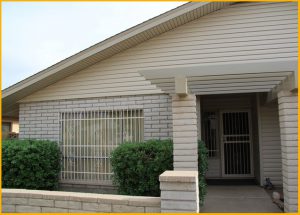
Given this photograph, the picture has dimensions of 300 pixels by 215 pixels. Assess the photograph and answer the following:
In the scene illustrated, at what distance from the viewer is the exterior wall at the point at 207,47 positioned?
776 cm

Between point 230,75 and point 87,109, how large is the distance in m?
4.92

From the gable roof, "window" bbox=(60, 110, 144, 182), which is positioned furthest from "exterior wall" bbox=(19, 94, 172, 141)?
the gable roof

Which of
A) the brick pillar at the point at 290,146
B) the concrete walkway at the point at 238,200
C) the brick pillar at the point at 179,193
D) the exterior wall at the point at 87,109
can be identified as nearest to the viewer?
the brick pillar at the point at 179,193

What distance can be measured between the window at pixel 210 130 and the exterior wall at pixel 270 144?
1.94 metres

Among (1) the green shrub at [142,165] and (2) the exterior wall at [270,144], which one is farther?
(2) the exterior wall at [270,144]

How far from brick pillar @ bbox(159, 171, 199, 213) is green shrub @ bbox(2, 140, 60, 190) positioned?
17.1ft

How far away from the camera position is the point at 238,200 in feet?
23.1

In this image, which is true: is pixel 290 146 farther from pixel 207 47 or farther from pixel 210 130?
pixel 210 130

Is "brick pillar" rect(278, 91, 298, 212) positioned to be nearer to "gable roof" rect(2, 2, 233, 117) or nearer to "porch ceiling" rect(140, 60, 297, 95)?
"porch ceiling" rect(140, 60, 297, 95)

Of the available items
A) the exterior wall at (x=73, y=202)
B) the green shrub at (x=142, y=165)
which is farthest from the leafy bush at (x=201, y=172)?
the exterior wall at (x=73, y=202)

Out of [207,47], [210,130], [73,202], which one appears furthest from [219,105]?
[73,202]

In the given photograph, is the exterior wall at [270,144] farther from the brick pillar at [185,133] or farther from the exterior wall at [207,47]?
the brick pillar at [185,133]

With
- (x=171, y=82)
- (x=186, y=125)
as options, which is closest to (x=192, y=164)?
(x=186, y=125)

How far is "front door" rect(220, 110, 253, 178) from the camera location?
10.2 metres
